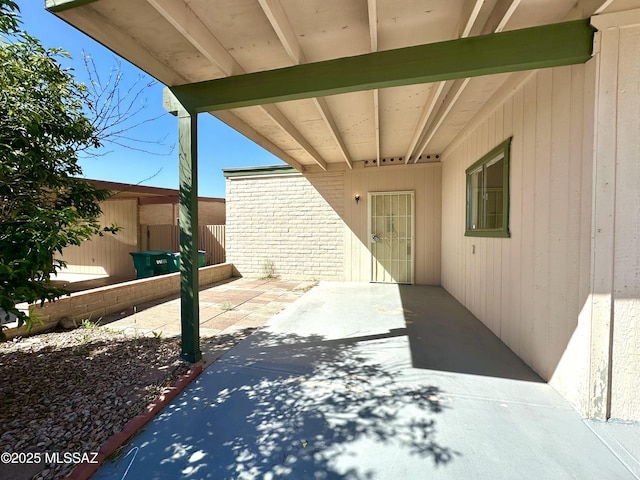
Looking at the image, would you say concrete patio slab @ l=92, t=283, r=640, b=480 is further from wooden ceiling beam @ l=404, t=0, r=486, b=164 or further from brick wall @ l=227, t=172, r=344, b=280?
brick wall @ l=227, t=172, r=344, b=280

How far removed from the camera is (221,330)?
3.56 metres

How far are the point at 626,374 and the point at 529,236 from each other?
1193mm

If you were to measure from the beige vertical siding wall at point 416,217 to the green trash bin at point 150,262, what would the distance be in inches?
190

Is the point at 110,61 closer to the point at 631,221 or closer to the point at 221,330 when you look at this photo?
the point at 221,330

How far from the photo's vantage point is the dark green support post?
2.65 metres

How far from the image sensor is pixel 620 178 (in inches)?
69.1

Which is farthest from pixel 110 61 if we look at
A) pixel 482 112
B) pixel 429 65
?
pixel 482 112

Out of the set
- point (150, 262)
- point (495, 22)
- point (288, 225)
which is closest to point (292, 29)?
point (495, 22)

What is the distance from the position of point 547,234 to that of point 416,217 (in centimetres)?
397

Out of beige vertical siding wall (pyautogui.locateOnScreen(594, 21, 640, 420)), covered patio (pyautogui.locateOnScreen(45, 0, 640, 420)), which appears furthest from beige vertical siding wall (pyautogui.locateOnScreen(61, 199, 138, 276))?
beige vertical siding wall (pyautogui.locateOnScreen(594, 21, 640, 420))

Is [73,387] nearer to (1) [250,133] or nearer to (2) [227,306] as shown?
(2) [227,306]

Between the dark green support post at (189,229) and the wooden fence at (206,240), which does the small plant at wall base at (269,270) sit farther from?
the dark green support post at (189,229)

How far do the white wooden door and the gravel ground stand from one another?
4.03 meters

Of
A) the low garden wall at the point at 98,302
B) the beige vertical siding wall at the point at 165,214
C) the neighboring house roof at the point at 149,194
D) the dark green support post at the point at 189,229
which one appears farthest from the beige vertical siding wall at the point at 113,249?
the dark green support post at the point at 189,229
